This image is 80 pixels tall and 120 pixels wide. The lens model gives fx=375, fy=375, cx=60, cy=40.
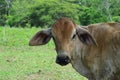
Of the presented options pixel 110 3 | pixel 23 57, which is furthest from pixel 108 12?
pixel 23 57

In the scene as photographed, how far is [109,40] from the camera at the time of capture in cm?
605

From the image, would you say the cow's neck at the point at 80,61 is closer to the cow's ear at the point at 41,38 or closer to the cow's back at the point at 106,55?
the cow's back at the point at 106,55

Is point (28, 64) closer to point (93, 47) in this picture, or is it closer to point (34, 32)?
point (93, 47)

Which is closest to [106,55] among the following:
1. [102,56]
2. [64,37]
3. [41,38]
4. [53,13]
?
[102,56]

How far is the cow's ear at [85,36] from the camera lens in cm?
582

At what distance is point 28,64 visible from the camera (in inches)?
464

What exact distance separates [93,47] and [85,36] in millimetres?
279

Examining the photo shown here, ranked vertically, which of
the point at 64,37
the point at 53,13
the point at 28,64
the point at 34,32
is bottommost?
the point at 53,13

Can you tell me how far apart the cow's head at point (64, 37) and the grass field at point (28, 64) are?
3.47 m

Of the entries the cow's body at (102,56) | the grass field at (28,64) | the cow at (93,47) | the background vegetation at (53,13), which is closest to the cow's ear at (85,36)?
the cow at (93,47)

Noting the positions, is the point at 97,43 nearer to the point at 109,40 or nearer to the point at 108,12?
the point at 109,40

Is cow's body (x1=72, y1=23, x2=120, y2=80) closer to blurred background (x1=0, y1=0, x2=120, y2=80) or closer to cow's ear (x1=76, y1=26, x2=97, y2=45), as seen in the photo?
cow's ear (x1=76, y1=26, x2=97, y2=45)

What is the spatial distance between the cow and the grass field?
323 centimetres

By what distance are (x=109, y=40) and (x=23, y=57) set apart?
7.45m
